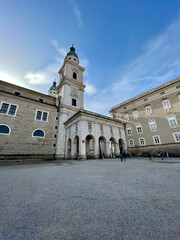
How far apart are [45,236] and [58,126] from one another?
23757mm

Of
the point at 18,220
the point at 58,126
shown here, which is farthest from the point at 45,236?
the point at 58,126

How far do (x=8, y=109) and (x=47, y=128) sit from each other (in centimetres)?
820

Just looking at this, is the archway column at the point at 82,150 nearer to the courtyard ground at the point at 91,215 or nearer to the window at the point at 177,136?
the courtyard ground at the point at 91,215

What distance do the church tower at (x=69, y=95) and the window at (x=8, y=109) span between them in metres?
9.49

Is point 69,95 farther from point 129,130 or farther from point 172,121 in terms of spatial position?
point 172,121

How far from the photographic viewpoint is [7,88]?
21109 millimetres

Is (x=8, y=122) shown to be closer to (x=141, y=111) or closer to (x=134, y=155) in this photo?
(x=134, y=155)

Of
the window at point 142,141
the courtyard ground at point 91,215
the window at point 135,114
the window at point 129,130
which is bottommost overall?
the courtyard ground at point 91,215

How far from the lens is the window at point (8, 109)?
18.7 metres

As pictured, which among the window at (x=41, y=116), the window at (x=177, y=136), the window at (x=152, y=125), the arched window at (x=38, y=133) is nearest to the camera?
the window at (x=177, y=136)

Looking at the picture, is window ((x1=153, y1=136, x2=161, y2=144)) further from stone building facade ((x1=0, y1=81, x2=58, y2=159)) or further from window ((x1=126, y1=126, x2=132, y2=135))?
stone building facade ((x1=0, y1=81, x2=58, y2=159))

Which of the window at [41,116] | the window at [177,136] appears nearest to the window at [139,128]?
the window at [177,136]

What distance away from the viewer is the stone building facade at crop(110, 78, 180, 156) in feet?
70.4

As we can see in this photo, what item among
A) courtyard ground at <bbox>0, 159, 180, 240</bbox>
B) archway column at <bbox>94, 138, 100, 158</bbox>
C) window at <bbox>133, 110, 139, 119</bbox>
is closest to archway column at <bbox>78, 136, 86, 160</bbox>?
archway column at <bbox>94, 138, 100, 158</bbox>
